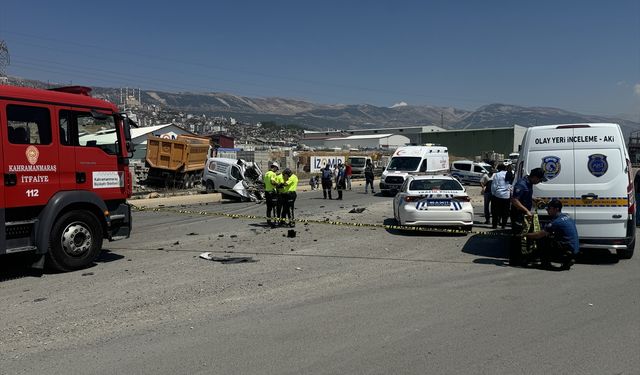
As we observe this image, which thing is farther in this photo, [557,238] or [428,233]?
[428,233]

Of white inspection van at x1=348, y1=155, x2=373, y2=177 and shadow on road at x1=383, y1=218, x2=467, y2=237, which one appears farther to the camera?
white inspection van at x1=348, y1=155, x2=373, y2=177

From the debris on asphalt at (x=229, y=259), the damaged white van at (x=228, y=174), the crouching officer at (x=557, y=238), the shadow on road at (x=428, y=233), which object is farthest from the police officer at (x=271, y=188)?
the damaged white van at (x=228, y=174)

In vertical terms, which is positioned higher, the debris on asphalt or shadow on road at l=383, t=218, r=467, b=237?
the debris on asphalt

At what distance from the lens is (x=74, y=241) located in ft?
26.3

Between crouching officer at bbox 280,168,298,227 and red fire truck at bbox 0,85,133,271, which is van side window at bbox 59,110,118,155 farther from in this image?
crouching officer at bbox 280,168,298,227

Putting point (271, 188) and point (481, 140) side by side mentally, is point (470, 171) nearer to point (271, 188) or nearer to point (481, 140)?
point (271, 188)

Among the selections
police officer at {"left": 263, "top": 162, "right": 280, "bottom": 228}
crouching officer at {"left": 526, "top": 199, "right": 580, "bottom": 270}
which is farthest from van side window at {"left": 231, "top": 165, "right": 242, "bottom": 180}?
crouching officer at {"left": 526, "top": 199, "right": 580, "bottom": 270}

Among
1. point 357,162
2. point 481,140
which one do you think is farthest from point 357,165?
point 481,140

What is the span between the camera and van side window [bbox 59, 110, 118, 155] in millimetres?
7969

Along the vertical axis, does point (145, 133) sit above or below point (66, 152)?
above

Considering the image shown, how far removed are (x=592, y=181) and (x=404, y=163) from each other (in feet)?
61.5

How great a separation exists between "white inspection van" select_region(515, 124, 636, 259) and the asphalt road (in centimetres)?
56

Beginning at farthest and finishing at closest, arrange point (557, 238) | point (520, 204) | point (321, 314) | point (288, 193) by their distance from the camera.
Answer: point (288, 193)
point (520, 204)
point (557, 238)
point (321, 314)

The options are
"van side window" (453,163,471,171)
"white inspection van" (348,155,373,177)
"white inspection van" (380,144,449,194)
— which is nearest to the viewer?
"white inspection van" (380,144,449,194)
